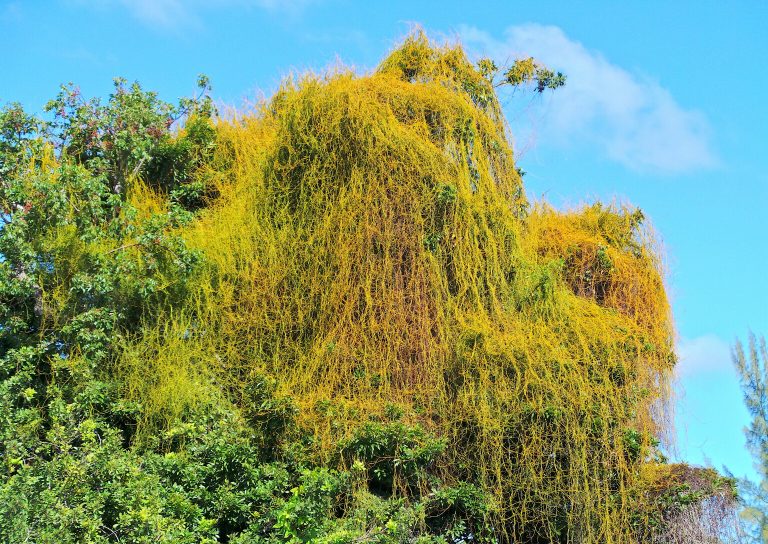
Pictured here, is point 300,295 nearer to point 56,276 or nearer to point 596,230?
point 56,276

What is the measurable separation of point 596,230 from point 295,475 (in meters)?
5.07

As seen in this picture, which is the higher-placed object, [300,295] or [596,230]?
[596,230]

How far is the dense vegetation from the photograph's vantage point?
912cm

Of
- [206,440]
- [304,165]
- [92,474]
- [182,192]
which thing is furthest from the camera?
[182,192]

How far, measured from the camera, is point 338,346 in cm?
980

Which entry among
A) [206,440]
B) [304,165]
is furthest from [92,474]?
[304,165]

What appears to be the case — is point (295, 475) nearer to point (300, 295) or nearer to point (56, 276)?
point (300, 295)

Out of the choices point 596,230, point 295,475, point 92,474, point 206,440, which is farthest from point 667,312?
point 92,474

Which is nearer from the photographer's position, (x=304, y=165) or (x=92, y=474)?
(x=92, y=474)

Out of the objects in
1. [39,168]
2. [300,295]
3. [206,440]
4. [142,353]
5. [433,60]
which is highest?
[433,60]

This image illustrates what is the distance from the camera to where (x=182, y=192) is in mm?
11859

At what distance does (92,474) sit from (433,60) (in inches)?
A: 259

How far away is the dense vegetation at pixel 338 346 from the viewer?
9.12 metres

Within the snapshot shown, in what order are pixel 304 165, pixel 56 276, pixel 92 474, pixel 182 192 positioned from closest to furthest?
pixel 92 474, pixel 56 276, pixel 304 165, pixel 182 192
